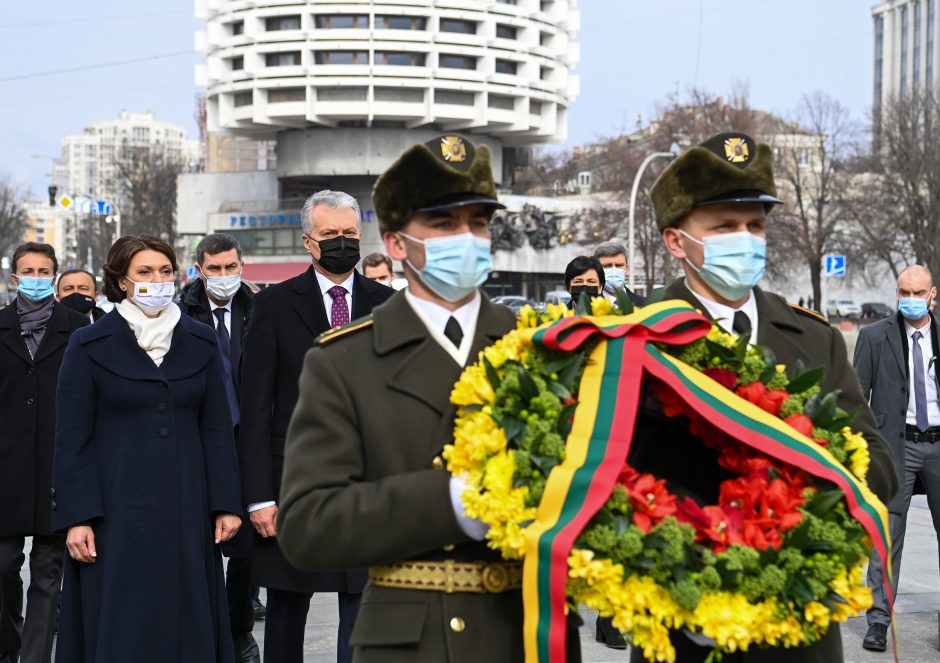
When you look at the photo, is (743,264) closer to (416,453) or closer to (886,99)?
(416,453)

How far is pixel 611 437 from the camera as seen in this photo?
272cm

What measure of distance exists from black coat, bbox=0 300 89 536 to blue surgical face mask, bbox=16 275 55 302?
230 mm

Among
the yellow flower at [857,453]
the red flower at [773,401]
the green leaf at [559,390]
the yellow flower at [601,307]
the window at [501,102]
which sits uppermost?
the window at [501,102]

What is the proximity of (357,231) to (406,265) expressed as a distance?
2.90m

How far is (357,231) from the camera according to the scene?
6.14 meters

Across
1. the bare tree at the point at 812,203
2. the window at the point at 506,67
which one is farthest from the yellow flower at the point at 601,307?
the window at the point at 506,67

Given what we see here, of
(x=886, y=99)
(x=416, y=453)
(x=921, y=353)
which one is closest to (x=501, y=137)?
(x=886, y=99)

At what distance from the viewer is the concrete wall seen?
238 feet

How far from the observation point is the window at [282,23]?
7294 centimetres

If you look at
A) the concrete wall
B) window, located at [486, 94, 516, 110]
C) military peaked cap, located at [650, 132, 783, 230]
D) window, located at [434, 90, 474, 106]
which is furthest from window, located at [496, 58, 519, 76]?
military peaked cap, located at [650, 132, 783, 230]

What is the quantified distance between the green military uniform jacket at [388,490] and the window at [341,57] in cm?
7075

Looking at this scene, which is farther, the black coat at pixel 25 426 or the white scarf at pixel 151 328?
the black coat at pixel 25 426

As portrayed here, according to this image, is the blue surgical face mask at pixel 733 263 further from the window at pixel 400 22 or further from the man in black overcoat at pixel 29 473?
the window at pixel 400 22

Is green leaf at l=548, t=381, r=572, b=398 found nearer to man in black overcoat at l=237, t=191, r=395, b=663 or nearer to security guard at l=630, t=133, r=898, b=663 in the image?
security guard at l=630, t=133, r=898, b=663
